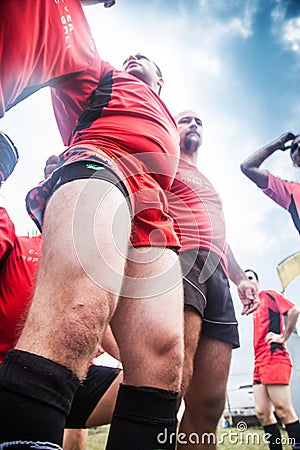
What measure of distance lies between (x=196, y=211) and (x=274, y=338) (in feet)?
3.89

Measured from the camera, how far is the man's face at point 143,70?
3.11 ft

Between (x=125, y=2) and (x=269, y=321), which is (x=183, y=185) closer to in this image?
(x=125, y=2)

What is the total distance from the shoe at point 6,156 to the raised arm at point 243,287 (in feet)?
2.74

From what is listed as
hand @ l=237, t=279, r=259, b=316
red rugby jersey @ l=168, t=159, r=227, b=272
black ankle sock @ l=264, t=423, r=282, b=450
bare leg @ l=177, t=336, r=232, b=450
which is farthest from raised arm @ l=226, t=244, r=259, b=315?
black ankle sock @ l=264, t=423, r=282, b=450

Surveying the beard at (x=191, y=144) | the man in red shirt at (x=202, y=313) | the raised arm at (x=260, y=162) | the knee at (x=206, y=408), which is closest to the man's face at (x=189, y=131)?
the beard at (x=191, y=144)

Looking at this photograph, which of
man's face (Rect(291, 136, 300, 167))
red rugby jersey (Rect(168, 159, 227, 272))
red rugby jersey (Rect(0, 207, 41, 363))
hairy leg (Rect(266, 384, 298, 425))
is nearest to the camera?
red rugby jersey (Rect(0, 207, 41, 363))

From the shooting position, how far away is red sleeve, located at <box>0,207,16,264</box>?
88 cm

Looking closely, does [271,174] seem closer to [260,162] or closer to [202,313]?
[260,162]

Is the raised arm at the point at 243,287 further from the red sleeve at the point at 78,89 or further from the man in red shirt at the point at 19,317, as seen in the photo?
the red sleeve at the point at 78,89

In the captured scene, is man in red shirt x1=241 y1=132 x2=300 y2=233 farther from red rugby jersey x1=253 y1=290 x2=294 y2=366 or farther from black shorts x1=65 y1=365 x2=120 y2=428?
black shorts x1=65 y1=365 x2=120 y2=428

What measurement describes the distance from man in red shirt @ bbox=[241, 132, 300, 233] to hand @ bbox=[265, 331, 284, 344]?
66 centimetres

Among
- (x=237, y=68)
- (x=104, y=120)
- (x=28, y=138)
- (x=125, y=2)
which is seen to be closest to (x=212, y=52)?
(x=237, y=68)

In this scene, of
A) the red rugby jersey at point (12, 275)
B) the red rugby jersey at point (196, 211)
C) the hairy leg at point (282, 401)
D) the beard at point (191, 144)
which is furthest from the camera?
the hairy leg at point (282, 401)

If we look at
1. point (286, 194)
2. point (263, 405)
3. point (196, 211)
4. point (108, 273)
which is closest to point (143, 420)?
point (108, 273)
